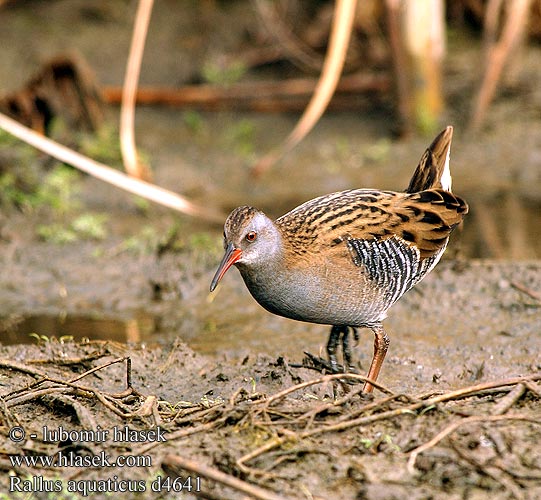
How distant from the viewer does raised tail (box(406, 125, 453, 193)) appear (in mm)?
5879

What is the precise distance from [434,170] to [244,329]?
1569mm

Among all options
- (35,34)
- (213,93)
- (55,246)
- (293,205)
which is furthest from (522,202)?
(35,34)

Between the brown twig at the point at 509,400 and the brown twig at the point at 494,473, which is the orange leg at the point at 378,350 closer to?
the brown twig at the point at 509,400

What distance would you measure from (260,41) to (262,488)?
7840 millimetres

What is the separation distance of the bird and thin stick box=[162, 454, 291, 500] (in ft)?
4.15

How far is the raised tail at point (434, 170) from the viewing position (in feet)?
19.3

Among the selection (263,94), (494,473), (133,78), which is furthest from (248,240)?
(263,94)

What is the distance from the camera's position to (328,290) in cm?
504

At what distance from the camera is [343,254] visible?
512cm

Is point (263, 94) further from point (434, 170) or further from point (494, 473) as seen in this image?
point (494, 473)

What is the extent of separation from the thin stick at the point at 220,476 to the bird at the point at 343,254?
4.15ft

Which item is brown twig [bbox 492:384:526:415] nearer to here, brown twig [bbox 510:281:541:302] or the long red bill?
A: the long red bill

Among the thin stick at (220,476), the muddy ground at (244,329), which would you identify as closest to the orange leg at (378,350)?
the muddy ground at (244,329)

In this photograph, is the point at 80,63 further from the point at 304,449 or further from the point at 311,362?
the point at 304,449
